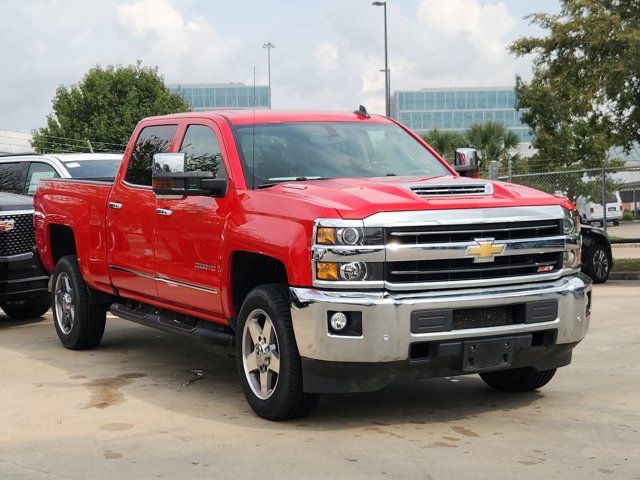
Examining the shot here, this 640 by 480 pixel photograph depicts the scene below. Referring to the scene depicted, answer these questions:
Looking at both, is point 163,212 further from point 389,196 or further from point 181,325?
point 389,196

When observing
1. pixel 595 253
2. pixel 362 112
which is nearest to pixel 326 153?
pixel 362 112

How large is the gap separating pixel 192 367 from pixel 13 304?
442cm

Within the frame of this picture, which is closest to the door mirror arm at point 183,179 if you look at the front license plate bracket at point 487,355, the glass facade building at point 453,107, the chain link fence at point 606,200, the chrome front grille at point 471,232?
the chrome front grille at point 471,232

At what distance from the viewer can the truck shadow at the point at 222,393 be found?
6.52 meters

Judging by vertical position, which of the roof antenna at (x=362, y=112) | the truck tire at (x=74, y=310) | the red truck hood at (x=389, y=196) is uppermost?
the roof antenna at (x=362, y=112)

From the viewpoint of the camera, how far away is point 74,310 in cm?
941

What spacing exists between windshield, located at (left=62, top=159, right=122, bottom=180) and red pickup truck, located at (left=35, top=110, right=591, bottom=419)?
5113 millimetres

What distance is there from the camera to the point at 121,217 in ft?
27.6

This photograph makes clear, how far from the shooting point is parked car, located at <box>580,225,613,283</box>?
15.7 metres

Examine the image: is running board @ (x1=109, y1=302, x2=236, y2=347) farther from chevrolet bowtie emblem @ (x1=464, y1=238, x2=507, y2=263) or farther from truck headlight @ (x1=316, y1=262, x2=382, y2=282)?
chevrolet bowtie emblem @ (x1=464, y1=238, x2=507, y2=263)

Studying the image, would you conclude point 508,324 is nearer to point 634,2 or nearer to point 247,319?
point 247,319

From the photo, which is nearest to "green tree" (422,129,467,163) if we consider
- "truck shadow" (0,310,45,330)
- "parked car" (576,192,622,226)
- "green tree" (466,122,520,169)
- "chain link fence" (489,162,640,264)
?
"green tree" (466,122,520,169)

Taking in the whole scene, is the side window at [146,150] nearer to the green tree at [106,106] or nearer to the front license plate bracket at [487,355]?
the front license plate bracket at [487,355]

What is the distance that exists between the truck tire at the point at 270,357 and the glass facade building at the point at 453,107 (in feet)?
423
